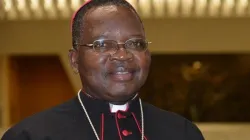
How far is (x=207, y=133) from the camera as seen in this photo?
11.5 feet

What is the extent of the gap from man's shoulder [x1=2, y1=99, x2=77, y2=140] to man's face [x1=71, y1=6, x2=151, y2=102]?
144 mm

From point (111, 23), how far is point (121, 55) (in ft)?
0.32

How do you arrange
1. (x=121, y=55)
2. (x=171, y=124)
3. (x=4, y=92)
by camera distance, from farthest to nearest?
(x=4, y=92) → (x=171, y=124) → (x=121, y=55)

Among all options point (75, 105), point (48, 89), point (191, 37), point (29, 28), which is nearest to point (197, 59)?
point (191, 37)

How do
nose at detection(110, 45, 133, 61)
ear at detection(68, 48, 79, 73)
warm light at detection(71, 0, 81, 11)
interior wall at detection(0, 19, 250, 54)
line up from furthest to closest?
1. interior wall at detection(0, 19, 250, 54)
2. warm light at detection(71, 0, 81, 11)
3. ear at detection(68, 48, 79, 73)
4. nose at detection(110, 45, 133, 61)

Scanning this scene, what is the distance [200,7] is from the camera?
5.26 metres

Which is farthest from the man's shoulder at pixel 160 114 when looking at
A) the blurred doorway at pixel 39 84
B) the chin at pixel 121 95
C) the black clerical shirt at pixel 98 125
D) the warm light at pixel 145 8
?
the blurred doorway at pixel 39 84

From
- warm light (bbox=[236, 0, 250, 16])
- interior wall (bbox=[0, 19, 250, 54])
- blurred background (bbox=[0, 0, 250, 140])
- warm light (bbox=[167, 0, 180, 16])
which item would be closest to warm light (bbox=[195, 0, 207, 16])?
blurred background (bbox=[0, 0, 250, 140])

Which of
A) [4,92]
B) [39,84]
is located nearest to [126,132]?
[4,92]

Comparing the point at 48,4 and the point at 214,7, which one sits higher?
the point at 48,4

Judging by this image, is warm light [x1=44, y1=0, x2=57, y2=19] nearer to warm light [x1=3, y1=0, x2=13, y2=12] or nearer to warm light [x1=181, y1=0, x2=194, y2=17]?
warm light [x1=3, y1=0, x2=13, y2=12]

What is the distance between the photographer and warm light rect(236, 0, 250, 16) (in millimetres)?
5117

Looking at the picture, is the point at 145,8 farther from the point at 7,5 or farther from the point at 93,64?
the point at 93,64

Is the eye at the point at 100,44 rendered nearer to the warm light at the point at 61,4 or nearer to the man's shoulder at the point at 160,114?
the man's shoulder at the point at 160,114
